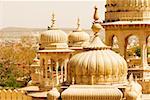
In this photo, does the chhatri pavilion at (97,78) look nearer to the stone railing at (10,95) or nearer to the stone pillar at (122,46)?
the stone railing at (10,95)

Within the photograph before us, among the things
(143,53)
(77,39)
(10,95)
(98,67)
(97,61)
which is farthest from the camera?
(77,39)

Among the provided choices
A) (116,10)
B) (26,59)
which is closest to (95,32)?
(116,10)

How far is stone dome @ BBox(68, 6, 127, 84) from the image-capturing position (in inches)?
856

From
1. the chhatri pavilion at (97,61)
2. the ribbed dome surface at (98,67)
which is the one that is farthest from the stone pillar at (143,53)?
the ribbed dome surface at (98,67)

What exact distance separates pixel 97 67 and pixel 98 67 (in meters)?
0.03

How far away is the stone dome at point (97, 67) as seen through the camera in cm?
2173

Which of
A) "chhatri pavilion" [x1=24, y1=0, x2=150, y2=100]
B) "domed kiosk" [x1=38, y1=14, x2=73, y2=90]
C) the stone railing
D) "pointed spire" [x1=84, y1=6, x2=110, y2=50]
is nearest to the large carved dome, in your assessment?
"chhatri pavilion" [x1=24, y1=0, x2=150, y2=100]

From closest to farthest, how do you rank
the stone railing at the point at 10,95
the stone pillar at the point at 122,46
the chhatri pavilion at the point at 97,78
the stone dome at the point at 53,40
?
the chhatri pavilion at the point at 97,78
the stone railing at the point at 10,95
the stone pillar at the point at 122,46
the stone dome at the point at 53,40

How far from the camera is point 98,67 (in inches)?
856

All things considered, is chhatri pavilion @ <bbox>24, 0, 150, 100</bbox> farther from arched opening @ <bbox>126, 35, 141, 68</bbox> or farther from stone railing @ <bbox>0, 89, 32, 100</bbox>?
arched opening @ <bbox>126, 35, 141, 68</bbox>

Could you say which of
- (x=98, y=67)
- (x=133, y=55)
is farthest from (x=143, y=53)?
(x=133, y=55)

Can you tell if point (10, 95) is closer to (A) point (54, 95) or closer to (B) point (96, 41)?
(A) point (54, 95)

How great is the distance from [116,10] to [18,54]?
46.7 m

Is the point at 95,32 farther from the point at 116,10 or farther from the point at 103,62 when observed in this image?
the point at 116,10
